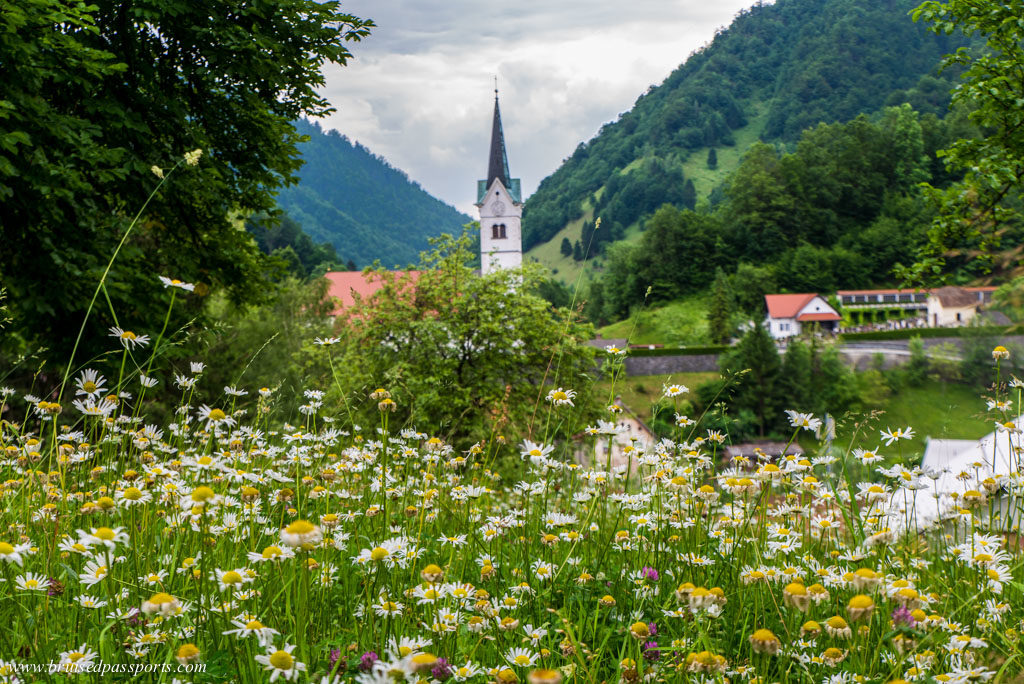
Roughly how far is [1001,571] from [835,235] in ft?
366

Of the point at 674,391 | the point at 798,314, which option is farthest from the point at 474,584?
the point at 798,314

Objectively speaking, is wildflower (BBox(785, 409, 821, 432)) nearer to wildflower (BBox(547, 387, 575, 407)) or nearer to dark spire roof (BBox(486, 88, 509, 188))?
wildflower (BBox(547, 387, 575, 407))

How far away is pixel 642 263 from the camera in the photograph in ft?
323

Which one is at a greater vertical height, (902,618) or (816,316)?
(816,316)

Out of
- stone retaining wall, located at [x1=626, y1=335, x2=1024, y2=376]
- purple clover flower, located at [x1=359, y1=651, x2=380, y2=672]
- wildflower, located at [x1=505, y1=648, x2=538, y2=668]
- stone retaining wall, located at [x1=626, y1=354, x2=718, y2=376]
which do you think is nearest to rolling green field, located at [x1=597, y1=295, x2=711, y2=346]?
stone retaining wall, located at [x1=626, y1=354, x2=718, y2=376]

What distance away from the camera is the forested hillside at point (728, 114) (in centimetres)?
15500

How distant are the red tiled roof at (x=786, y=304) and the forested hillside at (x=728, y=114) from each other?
59574 mm

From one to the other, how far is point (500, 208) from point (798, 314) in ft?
144

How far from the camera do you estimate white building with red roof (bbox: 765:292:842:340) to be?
284ft

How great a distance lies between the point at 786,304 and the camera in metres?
89.1

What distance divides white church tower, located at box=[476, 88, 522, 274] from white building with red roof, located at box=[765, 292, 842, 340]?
38.9 meters

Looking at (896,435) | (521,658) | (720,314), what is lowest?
(521,658)

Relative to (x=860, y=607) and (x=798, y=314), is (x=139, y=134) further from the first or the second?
(x=798, y=314)

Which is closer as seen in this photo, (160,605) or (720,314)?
(160,605)
